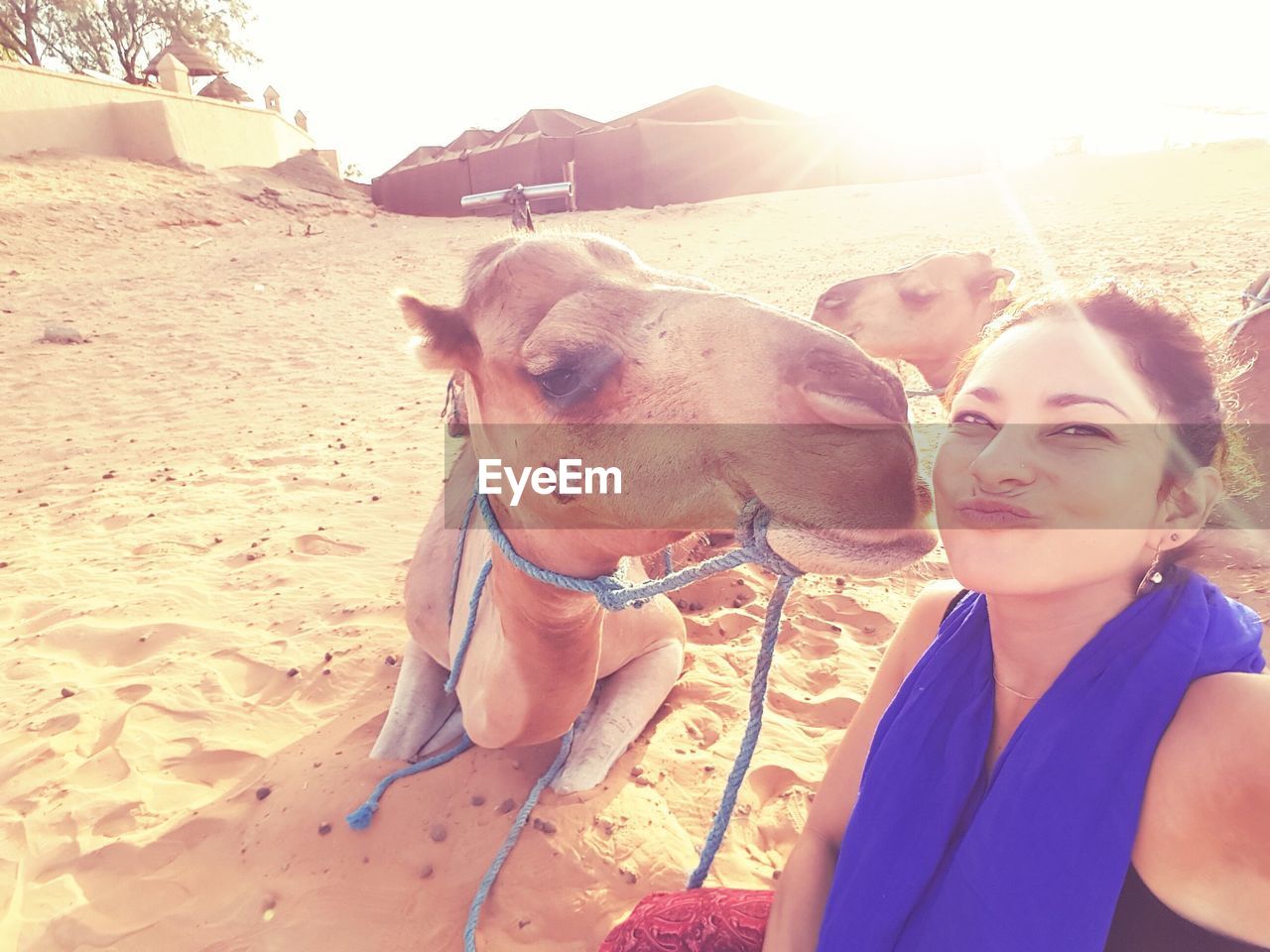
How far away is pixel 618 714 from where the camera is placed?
8.39ft

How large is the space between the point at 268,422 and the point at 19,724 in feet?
15.1

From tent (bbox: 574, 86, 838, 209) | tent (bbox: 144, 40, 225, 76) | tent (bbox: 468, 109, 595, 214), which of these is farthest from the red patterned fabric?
tent (bbox: 144, 40, 225, 76)

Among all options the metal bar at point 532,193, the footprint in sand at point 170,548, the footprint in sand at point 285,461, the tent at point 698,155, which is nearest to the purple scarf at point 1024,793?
the metal bar at point 532,193

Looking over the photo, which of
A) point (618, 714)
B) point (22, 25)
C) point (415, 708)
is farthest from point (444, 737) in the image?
point (22, 25)

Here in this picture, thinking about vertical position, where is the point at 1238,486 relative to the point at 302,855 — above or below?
above

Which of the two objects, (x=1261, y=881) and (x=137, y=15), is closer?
(x=1261, y=881)

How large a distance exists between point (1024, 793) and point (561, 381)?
107 cm

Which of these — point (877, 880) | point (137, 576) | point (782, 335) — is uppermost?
point (782, 335)

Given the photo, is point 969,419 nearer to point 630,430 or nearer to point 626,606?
point 630,430

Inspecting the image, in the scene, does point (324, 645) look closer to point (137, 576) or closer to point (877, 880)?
point (137, 576)

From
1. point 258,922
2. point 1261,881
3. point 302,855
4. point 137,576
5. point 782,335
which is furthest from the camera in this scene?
point 137,576

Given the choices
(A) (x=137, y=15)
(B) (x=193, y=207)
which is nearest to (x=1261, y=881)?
(B) (x=193, y=207)

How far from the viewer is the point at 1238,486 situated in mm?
1254

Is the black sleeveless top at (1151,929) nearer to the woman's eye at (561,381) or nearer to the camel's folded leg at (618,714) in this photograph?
the woman's eye at (561,381)
